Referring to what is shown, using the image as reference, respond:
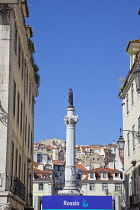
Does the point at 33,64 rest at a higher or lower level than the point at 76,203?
higher

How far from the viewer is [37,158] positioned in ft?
520

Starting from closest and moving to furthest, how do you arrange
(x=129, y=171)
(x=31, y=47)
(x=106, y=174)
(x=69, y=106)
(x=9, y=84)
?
(x=9, y=84) < (x=31, y=47) < (x=129, y=171) < (x=69, y=106) < (x=106, y=174)

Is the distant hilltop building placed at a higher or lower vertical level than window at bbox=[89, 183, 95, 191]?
higher

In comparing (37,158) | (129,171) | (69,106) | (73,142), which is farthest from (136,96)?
(37,158)

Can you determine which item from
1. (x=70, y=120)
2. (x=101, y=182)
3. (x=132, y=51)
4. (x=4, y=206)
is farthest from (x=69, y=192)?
(x=4, y=206)

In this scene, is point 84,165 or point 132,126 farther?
point 84,165

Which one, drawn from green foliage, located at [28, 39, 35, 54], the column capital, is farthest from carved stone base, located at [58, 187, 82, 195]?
green foliage, located at [28, 39, 35, 54]

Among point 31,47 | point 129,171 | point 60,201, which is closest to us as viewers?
point 60,201

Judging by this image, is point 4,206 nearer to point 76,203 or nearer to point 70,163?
point 76,203

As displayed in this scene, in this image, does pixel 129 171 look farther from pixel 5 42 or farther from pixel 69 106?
pixel 69 106

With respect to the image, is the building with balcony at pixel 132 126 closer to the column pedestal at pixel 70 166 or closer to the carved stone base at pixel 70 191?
the carved stone base at pixel 70 191

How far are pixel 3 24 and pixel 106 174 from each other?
7809 cm

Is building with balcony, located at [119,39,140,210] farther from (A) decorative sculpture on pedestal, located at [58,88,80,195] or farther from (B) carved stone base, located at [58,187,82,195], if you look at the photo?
(A) decorative sculpture on pedestal, located at [58,88,80,195]

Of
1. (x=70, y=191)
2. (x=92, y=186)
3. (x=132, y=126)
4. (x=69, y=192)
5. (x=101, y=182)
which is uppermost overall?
(x=132, y=126)
